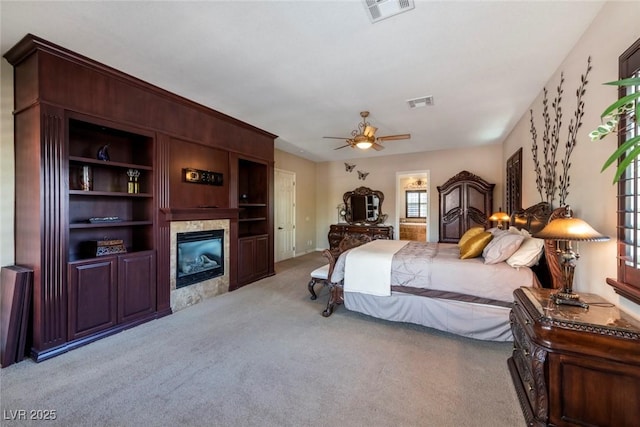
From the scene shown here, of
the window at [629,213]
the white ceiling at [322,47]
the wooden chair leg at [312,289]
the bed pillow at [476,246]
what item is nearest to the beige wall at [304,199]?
the white ceiling at [322,47]

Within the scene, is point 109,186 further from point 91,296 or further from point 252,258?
point 252,258

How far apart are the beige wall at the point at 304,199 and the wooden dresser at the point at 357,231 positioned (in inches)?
27.3

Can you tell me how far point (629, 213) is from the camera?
1.67m

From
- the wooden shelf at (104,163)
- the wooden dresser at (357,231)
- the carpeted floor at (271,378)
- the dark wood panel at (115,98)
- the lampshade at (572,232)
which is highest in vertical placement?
the dark wood panel at (115,98)

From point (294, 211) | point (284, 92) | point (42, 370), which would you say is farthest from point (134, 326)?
point (294, 211)

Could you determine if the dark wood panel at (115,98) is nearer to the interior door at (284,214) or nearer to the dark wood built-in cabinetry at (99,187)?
the dark wood built-in cabinetry at (99,187)

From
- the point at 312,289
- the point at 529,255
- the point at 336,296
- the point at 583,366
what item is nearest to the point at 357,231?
the point at 312,289

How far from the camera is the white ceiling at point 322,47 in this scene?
2.03m

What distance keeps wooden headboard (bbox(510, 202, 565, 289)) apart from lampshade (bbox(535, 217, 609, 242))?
0.35 m

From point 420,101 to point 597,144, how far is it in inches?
80.3

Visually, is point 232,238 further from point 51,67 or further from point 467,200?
point 467,200

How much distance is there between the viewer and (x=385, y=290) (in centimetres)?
310

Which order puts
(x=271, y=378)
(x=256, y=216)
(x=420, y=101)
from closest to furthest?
1. (x=271, y=378)
2. (x=420, y=101)
3. (x=256, y=216)

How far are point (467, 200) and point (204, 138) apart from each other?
5550 mm
